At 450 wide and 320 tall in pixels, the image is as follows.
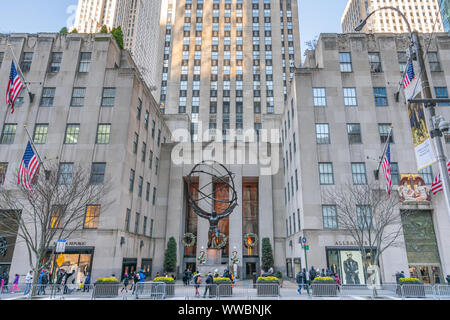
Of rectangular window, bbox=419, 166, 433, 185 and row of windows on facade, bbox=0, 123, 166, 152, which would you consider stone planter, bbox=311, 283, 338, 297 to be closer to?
rectangular window, bbox=419, 166, 433, 185

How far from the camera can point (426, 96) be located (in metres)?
11.2

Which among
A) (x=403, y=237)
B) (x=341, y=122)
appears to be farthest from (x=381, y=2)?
(x=403, y=237)

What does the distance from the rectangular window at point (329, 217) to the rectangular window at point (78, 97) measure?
29.7 m

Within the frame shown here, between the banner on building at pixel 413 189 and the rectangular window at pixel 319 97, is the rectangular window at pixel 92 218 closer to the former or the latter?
the rectangular window at pixel 319 97

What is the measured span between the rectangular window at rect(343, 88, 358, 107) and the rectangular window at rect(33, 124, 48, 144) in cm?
3457

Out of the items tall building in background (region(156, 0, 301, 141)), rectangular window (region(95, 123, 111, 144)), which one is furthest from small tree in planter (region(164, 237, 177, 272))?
tall building in background (region(156, 0, 301, 141))

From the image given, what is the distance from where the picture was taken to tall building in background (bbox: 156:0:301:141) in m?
72.1

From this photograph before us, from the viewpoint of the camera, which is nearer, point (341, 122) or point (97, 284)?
point (97, 284)

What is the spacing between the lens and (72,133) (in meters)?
32.0

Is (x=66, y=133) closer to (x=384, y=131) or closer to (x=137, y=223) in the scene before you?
(x=137, y=223)

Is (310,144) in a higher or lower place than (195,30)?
lower

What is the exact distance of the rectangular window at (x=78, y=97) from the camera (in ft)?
109

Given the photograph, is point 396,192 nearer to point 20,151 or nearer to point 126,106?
point 126,106

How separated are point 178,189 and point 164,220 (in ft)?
16.5
